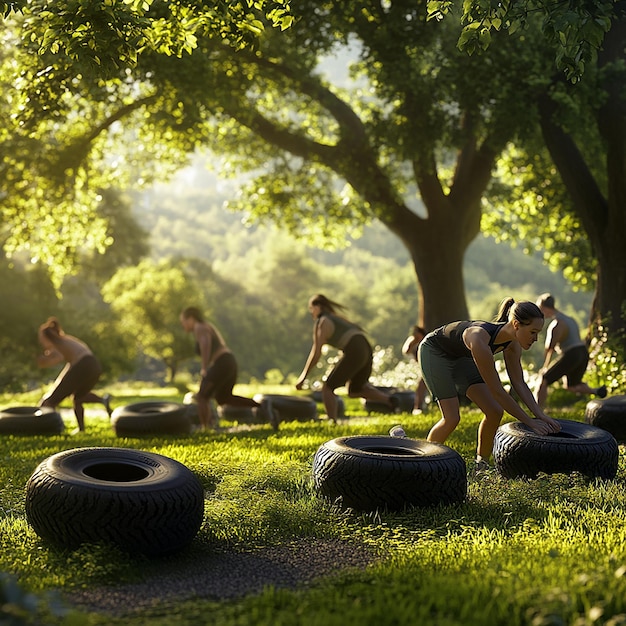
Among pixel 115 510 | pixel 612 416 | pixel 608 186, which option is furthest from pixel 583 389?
pixel 115 510

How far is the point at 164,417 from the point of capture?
11156 mm

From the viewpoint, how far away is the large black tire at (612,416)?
891cm

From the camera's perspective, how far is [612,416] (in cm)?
895

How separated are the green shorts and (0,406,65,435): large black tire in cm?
674

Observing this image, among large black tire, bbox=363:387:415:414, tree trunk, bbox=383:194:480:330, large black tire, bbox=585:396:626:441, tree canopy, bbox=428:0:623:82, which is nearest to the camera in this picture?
tree canopy, bbox=428:0:623:82

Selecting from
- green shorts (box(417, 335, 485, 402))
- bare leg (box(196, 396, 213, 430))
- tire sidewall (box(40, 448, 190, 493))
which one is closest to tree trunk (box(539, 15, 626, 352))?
bare leg (box(196, 396, 213, 430))

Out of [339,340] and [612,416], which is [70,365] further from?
[612,416]

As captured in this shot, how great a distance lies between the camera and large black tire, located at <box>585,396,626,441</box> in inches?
351

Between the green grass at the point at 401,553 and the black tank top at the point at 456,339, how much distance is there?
44.9 inches

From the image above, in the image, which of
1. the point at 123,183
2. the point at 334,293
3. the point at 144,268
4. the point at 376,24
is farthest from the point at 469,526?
the point at 334,293

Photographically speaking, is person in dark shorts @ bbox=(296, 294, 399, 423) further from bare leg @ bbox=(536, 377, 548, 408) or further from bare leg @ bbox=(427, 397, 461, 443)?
bare leg @ bbox=(427, 397, 461, 443)

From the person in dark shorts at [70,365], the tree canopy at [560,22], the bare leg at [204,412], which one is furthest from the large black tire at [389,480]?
the person in dark shorts at [70,365]

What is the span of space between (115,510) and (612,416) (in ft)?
20.5

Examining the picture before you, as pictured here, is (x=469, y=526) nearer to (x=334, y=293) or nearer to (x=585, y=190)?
(x=585, y=190)
